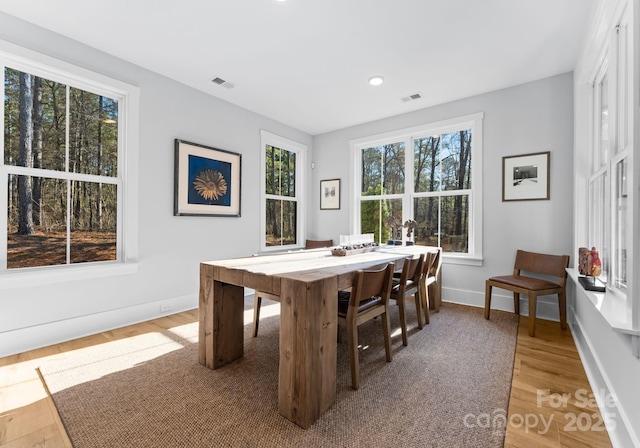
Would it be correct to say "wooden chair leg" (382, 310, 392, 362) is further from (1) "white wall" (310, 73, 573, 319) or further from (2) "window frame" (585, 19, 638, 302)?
(1) "white wall" (310, 73, 573, 319)

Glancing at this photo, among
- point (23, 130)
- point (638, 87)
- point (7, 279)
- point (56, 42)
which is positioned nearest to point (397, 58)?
point (638, 87)

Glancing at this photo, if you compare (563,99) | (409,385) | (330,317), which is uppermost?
(563,99)

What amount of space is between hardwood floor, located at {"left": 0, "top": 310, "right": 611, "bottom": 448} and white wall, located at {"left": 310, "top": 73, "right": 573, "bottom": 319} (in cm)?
108

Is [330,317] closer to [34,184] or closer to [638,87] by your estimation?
[638,87]

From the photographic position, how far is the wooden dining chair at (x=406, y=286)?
97.3 inches

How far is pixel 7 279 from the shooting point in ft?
7.56

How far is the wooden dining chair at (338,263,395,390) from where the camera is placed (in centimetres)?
188

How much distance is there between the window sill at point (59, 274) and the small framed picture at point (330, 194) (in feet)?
10.1

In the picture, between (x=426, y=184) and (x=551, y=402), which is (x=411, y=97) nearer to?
(x=426, y=184)

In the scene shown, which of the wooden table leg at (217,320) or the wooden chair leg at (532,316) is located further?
the wooden chair leg at (532,316)

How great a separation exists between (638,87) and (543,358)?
1970mm

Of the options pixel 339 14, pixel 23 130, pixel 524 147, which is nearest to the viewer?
pixel 339 14

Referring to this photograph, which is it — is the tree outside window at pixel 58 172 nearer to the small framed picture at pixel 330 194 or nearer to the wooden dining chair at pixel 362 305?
the wooden dining chair at pixel 362 305

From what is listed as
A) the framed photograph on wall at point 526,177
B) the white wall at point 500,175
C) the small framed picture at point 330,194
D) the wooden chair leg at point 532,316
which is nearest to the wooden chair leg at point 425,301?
the wooden chair leg at point 532,316
